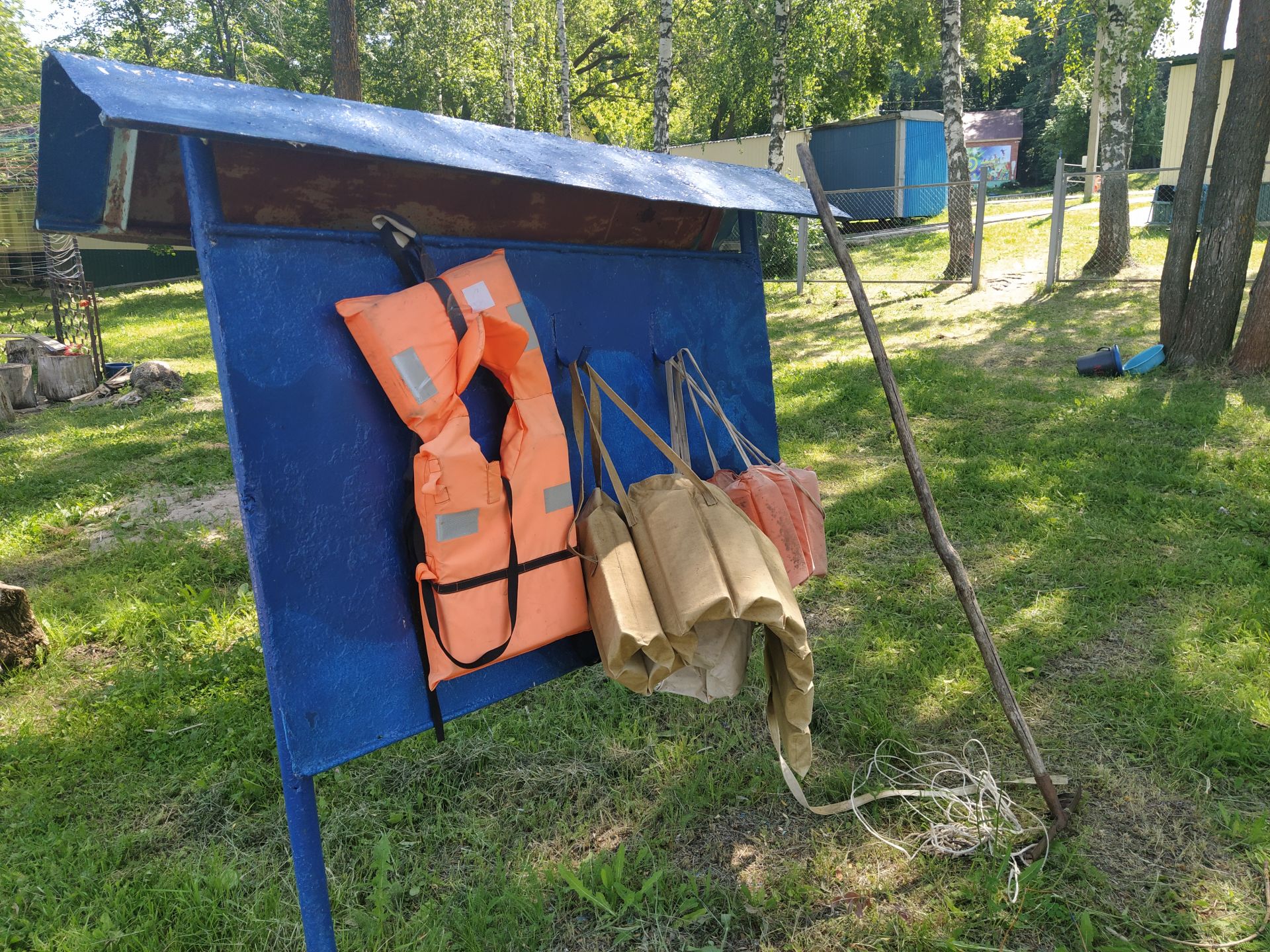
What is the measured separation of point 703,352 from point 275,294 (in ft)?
4.63

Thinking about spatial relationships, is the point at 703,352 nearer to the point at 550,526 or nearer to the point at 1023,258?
the point at 550,526

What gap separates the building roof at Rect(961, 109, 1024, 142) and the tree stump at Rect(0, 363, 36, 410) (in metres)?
39.8

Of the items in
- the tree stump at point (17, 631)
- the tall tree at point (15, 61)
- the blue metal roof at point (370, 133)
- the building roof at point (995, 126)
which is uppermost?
the tall tree at point (15, 61)

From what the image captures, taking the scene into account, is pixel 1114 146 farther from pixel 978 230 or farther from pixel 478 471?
pixel 478 471

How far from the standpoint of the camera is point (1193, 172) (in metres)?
7.65

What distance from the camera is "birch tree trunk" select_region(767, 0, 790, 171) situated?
15.5 m

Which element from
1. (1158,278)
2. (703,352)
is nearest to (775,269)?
(1158,278)

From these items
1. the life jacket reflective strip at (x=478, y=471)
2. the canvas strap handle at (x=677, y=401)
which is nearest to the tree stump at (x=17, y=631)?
the life jacket reflective strip at (x=478, y=471)

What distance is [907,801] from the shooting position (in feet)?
9.16

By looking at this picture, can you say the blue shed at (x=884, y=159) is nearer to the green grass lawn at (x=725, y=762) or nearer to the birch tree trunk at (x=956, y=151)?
the birch tree trunk at (x=956, y=151)

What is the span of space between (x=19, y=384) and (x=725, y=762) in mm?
10592

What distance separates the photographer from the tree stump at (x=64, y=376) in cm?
1040

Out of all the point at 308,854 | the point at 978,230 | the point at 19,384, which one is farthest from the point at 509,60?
the point at 308,854

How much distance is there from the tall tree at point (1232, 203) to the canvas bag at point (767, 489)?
664 centimetres
